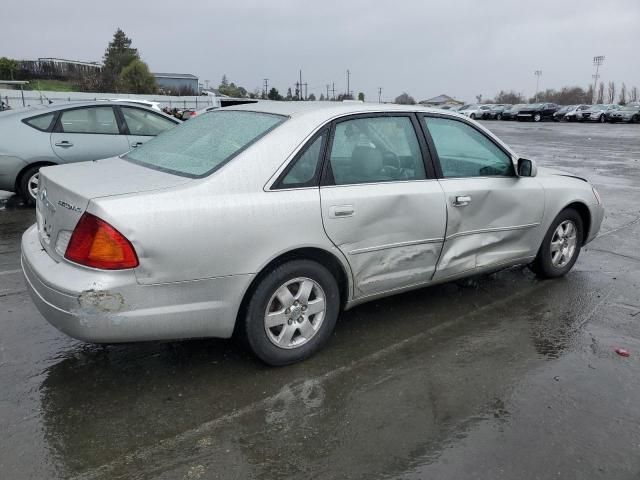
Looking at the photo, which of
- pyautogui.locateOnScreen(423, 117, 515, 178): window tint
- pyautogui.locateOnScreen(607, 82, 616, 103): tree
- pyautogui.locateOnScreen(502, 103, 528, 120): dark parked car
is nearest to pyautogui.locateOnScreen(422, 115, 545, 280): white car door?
pyautogui.locateOnScreen(423, 117, 515, 178): window tint

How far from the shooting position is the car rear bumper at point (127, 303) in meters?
2.78

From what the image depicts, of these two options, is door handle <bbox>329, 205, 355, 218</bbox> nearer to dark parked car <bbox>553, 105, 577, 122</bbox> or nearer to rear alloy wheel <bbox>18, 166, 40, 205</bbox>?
rear alloy wheel <bbox>18, 166, 40, 205</bbox>

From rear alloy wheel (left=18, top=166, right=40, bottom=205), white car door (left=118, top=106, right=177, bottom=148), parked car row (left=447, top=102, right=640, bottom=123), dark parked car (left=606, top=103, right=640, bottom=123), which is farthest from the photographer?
parked car row (left=447, top=102, right=640, bottom=123)

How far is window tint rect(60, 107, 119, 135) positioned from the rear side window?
0.15 metres

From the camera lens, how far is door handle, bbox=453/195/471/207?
400 centimetres

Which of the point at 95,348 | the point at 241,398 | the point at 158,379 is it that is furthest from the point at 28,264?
the point at 241,398

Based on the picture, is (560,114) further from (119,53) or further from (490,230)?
(119,53)

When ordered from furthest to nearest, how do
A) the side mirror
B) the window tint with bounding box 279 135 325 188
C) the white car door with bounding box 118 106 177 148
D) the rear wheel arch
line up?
the white car door with bounding box 118 106 177 148
the side mirror
the window tint with bounding box 279 135 325 188
the rear wheel arch

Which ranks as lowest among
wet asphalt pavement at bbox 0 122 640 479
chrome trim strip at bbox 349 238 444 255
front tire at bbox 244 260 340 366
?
wet asphalt pavement at bbox 0 122 640 479

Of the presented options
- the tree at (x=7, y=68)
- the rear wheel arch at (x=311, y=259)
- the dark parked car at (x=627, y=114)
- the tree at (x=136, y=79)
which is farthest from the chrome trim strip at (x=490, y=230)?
the tree at (x=7, y=68)

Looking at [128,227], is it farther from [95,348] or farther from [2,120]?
[2,120]

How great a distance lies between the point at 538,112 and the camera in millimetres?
48094

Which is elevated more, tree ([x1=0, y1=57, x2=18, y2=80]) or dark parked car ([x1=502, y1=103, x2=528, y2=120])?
tree ([x1=0, y1=57, x2=18, y2=80])

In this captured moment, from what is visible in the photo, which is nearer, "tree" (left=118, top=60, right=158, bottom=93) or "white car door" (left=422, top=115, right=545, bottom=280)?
"white car door" (left=422, top=115, right=545, bottom=280)
